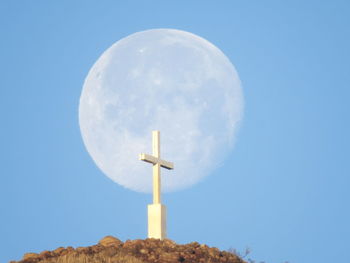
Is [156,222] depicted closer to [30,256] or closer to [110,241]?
[110,241]

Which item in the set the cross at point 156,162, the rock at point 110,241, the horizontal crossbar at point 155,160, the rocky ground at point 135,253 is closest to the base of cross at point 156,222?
the cross at point 156,162

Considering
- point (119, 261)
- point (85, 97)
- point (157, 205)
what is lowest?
point (119, 261)

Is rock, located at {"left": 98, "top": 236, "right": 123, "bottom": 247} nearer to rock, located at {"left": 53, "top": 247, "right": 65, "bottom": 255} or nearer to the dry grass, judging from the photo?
the dry grass

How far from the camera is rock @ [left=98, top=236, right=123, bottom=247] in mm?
20641

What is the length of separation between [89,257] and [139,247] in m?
1.44

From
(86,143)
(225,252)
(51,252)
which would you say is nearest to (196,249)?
(225,252)

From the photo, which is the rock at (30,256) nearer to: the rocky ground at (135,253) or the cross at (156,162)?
the rocky ground at (135,253)

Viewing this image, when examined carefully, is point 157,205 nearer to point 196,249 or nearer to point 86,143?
point 196,249

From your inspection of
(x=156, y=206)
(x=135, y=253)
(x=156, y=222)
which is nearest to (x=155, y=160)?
(x=156, y=206)

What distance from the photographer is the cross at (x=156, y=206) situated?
2272 centimetres

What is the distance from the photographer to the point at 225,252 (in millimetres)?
20578

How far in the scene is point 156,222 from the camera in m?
22.8

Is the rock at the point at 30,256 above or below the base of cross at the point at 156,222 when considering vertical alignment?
below

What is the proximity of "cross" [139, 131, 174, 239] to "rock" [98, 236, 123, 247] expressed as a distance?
2.14m
